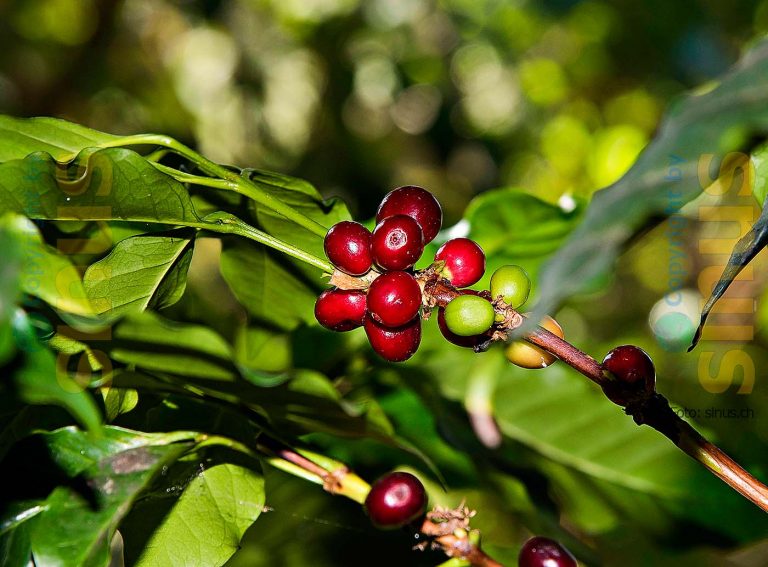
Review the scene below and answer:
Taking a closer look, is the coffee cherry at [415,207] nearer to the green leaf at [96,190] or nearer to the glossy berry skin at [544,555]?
the green leaf at [96,190]

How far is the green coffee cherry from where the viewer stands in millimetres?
496

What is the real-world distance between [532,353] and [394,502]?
175mm

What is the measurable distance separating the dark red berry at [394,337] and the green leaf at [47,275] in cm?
19

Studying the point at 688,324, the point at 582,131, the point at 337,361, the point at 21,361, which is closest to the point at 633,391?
the point at 21,361

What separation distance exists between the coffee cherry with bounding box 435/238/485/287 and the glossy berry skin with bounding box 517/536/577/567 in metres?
0.25

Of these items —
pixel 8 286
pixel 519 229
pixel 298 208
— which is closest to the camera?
pixel 8 286

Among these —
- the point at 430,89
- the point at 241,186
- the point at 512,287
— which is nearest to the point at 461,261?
the point at 512,287

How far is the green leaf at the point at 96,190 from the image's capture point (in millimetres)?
530

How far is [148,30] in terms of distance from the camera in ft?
11.4

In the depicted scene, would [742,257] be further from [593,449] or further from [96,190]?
[593,449]

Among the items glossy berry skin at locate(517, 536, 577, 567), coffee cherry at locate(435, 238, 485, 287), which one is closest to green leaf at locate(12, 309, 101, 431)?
coffee cherry at locate(435, 238, 485, 287)

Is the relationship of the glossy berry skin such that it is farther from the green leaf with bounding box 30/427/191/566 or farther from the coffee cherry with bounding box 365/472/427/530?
the green leaf with bounding box 30/427/191/566

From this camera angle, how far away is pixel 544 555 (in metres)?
0.64

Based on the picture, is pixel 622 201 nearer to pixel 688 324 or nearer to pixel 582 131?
pixel 688 324
